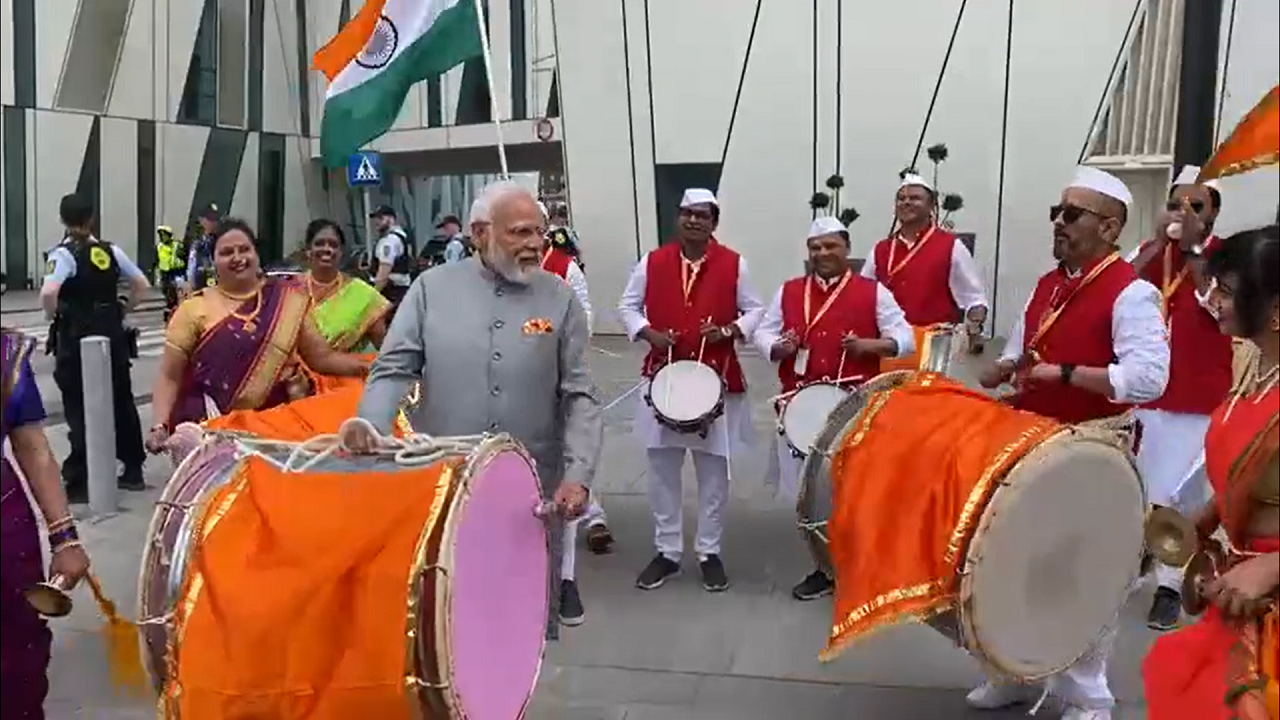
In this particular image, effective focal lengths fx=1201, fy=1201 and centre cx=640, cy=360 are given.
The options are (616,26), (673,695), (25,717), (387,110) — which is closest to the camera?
(25,717)

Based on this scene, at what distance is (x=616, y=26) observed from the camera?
13883mm

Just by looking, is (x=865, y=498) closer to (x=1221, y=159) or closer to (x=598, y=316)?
(x=1221, y=159)

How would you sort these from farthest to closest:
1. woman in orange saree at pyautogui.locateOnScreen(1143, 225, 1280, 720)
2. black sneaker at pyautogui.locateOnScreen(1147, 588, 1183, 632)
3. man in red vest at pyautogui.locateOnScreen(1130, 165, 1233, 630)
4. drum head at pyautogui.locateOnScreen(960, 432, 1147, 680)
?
black sneaker at pyautogui.locateOnScreen(1147, 588, 1183, 632)
man in red vest at pyautogui.locateOnScreen(1130, 165, 1233, 630)
drum head at pyautogui.locateOnScreen(960, 432, 1147, 680)
woman in orange saree at pyautogui.locateOnScreen(1143, 225, 1280, 720)

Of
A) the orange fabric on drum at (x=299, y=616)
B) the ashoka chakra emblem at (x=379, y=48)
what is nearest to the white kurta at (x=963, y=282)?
the ashoka chakra emblem at (x=379, y=48)

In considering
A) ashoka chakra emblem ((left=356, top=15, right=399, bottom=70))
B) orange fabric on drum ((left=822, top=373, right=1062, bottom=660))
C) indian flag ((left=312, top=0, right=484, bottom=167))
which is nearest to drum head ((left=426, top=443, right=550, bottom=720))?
orange fabric on drum ((left=822, top=373, right=1062, bottom=660))

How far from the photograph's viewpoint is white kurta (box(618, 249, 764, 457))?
5.83m

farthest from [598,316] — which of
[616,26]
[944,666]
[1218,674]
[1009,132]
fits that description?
[1218,674]

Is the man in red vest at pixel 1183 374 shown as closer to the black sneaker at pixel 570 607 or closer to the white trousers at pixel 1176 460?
the white trousers at pixel 1176 460

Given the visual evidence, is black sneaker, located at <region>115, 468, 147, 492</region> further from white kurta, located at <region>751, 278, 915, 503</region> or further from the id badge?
the id badge

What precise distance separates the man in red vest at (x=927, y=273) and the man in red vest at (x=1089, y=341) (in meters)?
2.36

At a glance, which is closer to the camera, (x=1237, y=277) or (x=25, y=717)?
(x=1237, y=277)

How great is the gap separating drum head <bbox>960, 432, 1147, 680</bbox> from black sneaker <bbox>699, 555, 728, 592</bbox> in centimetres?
229

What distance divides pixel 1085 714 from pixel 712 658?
1.44 meters

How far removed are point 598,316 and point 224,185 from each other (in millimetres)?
16123
